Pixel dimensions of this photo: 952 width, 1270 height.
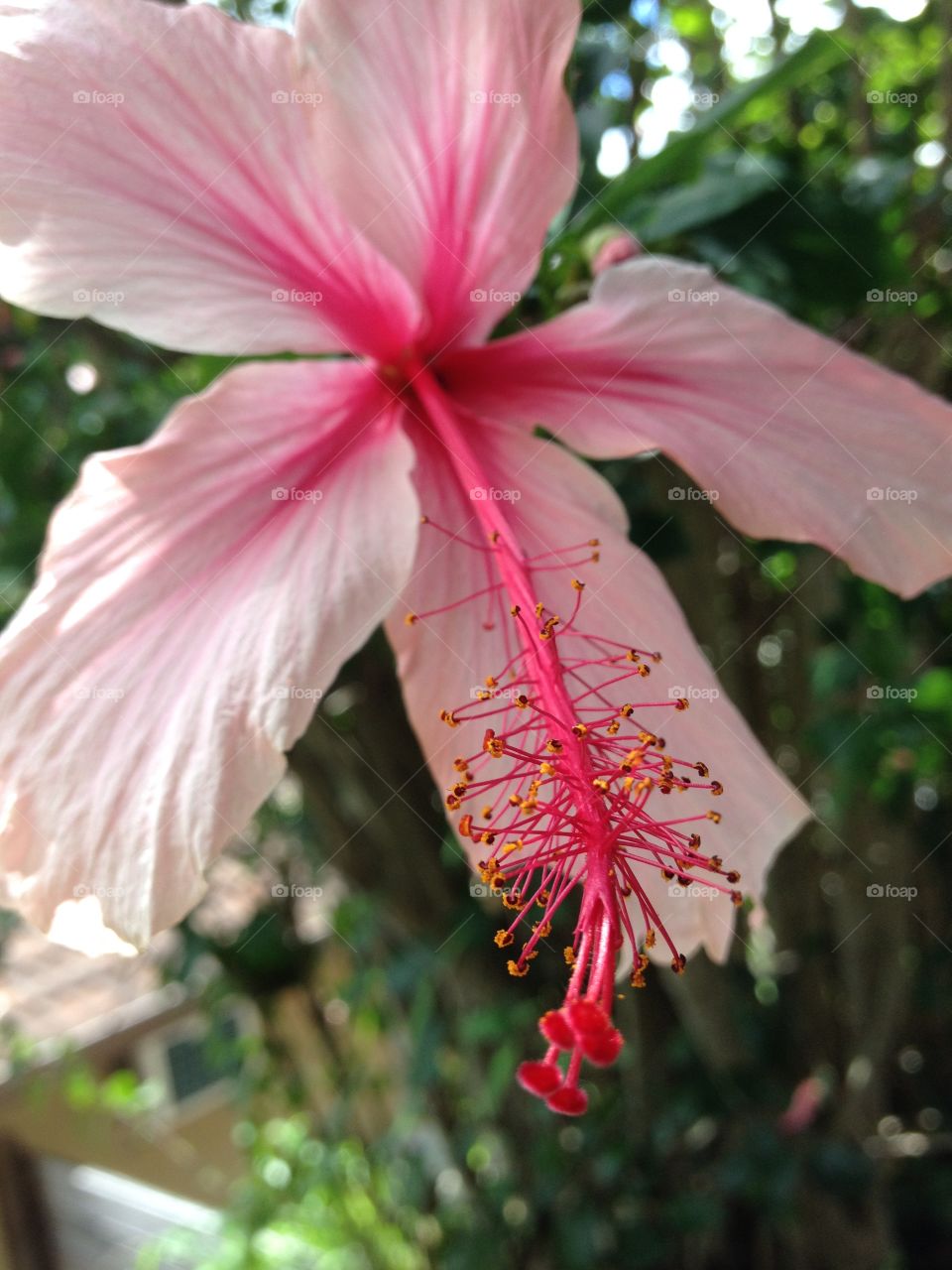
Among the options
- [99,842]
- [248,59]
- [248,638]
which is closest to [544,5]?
[248,59]

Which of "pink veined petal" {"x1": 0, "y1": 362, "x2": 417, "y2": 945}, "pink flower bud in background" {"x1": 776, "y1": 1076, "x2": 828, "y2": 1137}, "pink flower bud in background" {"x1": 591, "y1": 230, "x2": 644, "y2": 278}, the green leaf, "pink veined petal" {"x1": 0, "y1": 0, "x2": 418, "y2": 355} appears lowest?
"pink flower bud in background" {"x1": 776, "y1": 1076, "x2": 828, "y2": 1137}

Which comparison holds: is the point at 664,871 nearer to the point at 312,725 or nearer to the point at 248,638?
the point at 248,638

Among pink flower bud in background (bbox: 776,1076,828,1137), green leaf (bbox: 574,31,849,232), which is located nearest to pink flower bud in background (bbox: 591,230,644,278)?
green leaf (bbox: 574,31,849,232)

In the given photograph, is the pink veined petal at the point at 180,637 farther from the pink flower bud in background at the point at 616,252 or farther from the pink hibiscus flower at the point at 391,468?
the pink flower bud in background at the point at 616,252

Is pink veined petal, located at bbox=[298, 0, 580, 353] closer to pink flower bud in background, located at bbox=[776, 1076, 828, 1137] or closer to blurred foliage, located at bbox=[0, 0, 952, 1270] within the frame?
blurred foliage, located at bbox=[0, 0, 952, 1270]

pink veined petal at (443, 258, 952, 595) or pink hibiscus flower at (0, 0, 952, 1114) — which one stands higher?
pink veined petal at (443, 258, 952, 595)

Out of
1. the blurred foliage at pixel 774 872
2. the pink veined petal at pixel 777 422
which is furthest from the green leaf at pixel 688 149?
the pink veined petal at pixel 777 422

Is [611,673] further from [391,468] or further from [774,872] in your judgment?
[774,872]

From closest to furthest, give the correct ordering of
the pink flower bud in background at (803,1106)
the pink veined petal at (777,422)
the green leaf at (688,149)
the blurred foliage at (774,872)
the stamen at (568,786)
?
1. the stamen at (568,786)
2. the pink veined petal at (777,422)
3. the green leaf at (688,149)
4. the blurred foliage at (774,872)
5. the pink flower bud in background at (803,1106)

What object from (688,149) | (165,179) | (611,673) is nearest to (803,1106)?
(611,673)
